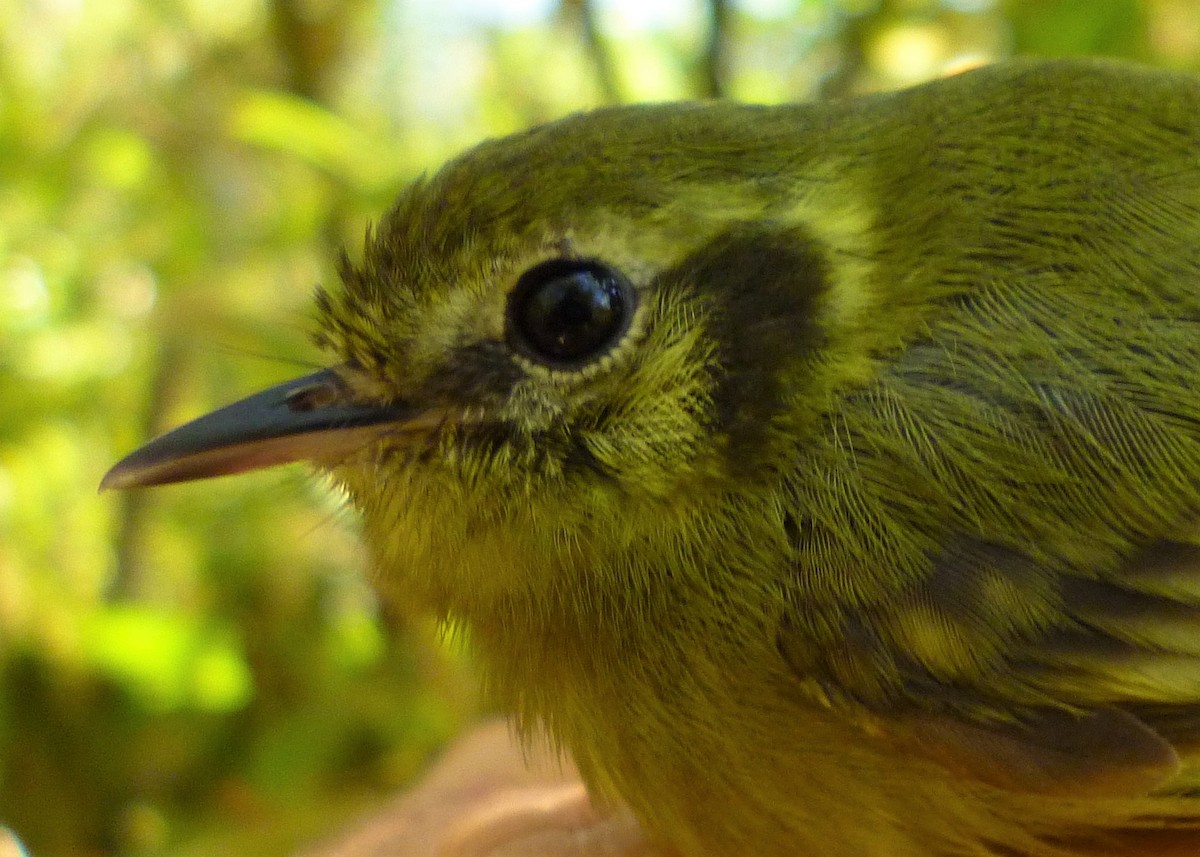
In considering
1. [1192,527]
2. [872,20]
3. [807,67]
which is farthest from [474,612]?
[807,67]

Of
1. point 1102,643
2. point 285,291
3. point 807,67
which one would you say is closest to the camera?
point 1102,643

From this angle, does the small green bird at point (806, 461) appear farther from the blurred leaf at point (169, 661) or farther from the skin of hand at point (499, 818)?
the blurred leaf at point (169, 661)

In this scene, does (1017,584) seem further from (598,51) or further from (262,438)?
(598,51)

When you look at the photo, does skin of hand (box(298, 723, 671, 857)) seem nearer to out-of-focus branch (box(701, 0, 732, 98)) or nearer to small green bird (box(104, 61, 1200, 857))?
small green bird (box(104, 61, 1200, 857))

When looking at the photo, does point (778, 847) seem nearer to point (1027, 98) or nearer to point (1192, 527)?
point (1192, 527)

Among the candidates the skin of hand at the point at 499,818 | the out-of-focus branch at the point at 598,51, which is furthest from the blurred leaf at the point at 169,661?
the out-of-focus branch at the point at 598,51
